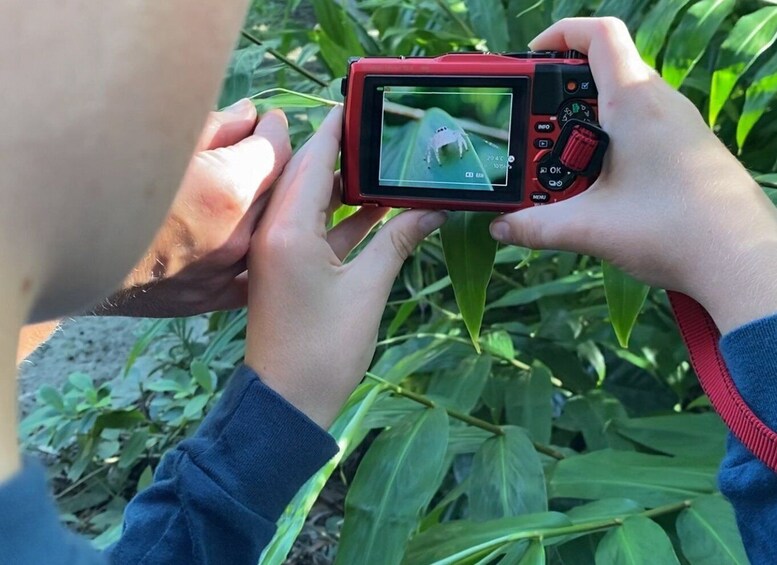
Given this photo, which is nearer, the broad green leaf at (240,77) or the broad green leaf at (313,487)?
the broad green leaf at (313,487)

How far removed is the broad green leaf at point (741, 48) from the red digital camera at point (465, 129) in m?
0.21

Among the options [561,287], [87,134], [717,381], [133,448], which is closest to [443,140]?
[717,381]

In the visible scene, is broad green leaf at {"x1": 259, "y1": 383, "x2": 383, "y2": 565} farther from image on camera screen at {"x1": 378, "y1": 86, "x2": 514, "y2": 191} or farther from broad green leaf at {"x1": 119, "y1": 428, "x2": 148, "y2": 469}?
broad green leaf at {"x1": 119, "y1": 428, "x2": 148, "y2": 469}

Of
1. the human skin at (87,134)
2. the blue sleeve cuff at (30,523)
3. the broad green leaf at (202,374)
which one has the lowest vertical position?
the broad green leaf at (202,374)

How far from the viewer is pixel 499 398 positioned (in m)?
0.91

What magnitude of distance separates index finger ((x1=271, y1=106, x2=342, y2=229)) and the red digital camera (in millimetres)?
13

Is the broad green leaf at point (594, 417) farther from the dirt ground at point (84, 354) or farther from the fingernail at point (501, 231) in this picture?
the dirt ground at point (84, 354)

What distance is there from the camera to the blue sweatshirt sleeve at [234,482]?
448 mm

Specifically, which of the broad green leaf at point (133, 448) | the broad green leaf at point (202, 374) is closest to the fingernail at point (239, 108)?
the broad green leaf at point (202, 374)

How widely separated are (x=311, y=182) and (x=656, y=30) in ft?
1.11

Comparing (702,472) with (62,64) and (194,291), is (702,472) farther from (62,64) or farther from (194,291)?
(62,64)

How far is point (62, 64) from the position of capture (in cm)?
19

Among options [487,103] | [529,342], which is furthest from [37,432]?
[487,103]

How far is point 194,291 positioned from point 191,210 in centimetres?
7
